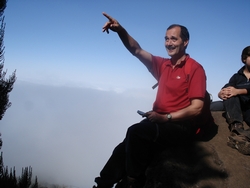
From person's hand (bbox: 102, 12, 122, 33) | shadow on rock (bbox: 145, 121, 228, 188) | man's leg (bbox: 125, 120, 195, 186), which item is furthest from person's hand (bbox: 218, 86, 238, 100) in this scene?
person's hand (bbox: 102, 12, 122, 33)

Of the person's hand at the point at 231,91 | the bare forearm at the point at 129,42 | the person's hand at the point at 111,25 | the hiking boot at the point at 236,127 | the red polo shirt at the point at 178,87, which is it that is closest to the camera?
the red polo shirt at the point at 178,87

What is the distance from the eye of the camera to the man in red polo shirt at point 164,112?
2.91 meters

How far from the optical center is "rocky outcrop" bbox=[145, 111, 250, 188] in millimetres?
2889

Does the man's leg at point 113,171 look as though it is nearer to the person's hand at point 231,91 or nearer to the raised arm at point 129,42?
the raised arm at point 129,42

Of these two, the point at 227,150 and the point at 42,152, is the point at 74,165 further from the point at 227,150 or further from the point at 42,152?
the point at 227,150

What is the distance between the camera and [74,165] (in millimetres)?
121938

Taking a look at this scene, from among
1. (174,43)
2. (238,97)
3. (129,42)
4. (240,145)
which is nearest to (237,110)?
(238,97)

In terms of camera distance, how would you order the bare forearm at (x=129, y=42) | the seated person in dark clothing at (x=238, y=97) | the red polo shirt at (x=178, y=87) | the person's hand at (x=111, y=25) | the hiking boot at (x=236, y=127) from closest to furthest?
the red polo shirt at (x=178, y=87) → the person's hand at (x=111, y=25) → the bare forearm at (x=129, y=42) → the hiking boot at (x=236, y=127) → the seated person in dark clothing at (x=238, y=97)

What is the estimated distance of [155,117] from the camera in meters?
2.93

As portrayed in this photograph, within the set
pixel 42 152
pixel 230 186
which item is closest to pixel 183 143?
pixel 230 186

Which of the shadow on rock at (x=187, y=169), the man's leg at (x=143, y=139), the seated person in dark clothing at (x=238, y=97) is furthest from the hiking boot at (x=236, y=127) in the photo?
the man's leg at (x=143, y=139)

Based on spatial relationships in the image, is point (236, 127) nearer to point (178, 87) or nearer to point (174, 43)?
point (178, 87)

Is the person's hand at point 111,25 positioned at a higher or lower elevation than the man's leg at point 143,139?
→ higher

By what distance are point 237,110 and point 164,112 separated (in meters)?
1.39
